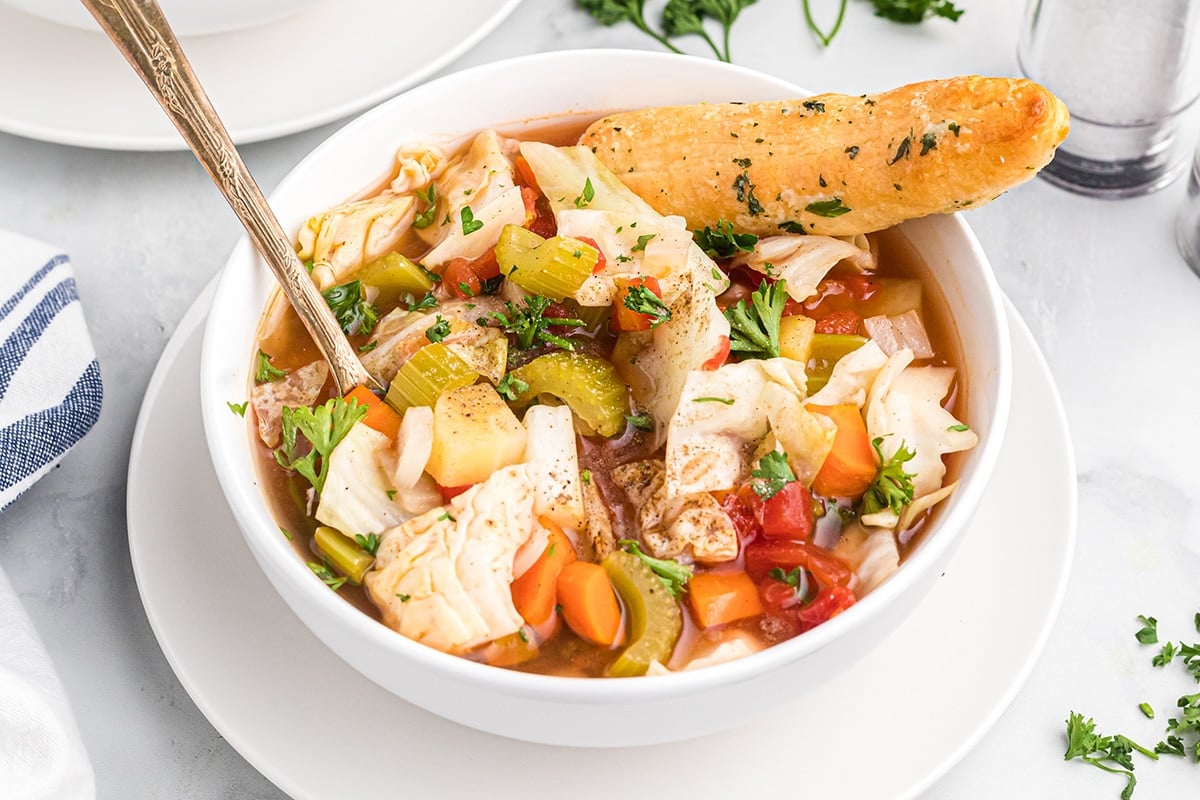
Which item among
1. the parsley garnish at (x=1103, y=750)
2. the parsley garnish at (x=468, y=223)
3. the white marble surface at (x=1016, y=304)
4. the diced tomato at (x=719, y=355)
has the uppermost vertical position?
the parsley garnish at (x=468, y=223)

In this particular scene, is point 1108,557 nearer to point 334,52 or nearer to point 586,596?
point 586,596

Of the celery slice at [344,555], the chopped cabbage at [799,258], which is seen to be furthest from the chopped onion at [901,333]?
the celery slice at [344,555]

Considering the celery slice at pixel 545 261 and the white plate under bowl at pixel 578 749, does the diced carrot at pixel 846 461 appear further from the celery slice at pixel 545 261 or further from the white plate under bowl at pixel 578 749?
the celery slice at pixel 545 261

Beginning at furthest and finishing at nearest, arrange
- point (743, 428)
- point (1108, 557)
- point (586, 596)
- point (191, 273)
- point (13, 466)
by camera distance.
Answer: point (191, 273)
point (1108, 557)
point (13, 466)
point (743, 428)
point (586, 596)

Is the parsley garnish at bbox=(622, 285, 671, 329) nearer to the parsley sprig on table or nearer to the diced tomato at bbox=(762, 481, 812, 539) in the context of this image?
the diced tomato at bbox=(762, 481, 812, 539)

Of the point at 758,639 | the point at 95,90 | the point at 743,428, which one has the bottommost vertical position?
the point at 758,639

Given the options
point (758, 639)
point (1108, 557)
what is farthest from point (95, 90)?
point (1108, 557)
